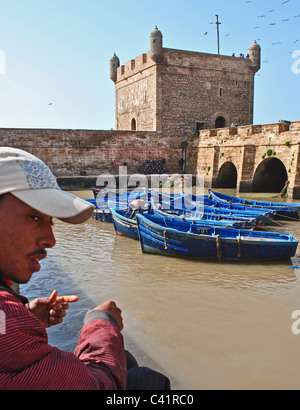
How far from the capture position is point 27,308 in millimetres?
1192

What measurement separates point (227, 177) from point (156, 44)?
10390mm

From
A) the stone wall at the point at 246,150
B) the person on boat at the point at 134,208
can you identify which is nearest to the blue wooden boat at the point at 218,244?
the person on boat at the point at 134,208

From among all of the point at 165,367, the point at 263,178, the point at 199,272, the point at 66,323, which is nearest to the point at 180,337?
the point at 165,367

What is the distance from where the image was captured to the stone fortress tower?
2592cm

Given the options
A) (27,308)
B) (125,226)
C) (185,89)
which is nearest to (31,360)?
(27,308)

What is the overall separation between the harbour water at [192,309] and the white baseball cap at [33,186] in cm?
349

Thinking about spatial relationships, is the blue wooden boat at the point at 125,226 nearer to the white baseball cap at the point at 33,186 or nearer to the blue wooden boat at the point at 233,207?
the blue wooden boat at the point at 233,207

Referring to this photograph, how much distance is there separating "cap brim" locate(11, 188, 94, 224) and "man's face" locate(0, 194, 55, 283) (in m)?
0.05

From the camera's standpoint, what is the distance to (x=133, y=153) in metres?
25.6

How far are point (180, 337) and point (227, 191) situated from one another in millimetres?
18166

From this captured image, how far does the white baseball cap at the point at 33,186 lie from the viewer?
1076 millimetres

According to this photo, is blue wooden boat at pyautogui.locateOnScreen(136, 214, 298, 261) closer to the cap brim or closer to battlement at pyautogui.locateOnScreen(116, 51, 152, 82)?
the cap brim

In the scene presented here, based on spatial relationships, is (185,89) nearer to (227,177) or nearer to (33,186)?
(227,177)
